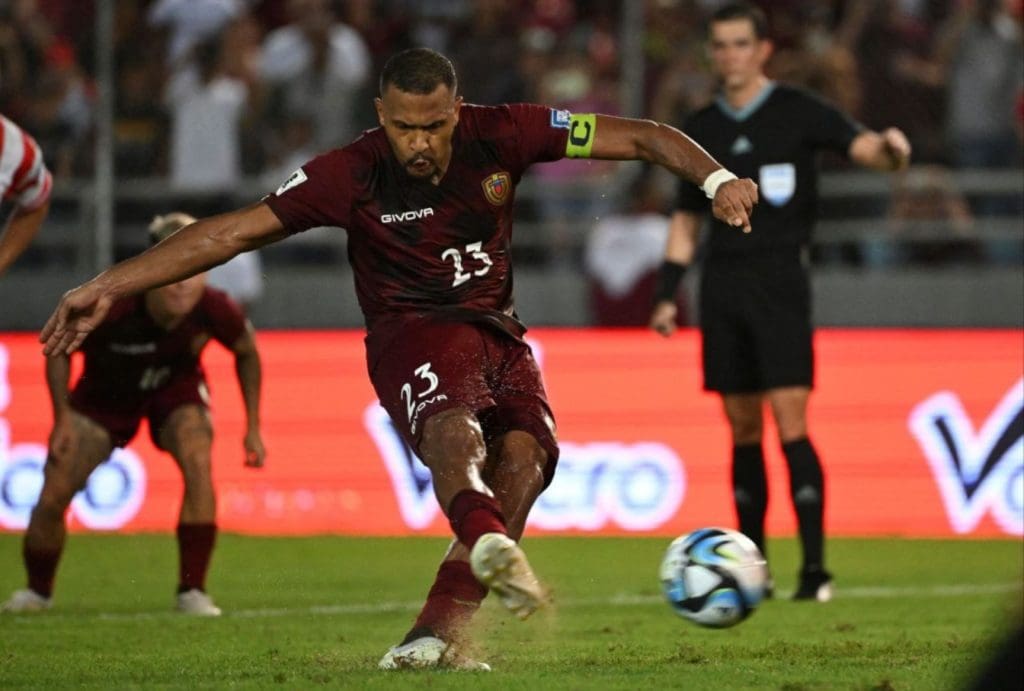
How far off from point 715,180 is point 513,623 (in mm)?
2677

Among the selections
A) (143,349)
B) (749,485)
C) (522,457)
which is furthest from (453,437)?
(749,485)

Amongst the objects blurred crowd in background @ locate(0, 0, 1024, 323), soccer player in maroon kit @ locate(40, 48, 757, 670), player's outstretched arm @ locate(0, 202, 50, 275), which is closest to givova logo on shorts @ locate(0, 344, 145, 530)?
blurred crowd in background @ locate(0, 0, 1024, 323)

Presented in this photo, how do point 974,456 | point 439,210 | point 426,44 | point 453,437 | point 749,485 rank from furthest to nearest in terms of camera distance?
point 426,44, point 974,456, point 749,485, point 439,210, point 453,437

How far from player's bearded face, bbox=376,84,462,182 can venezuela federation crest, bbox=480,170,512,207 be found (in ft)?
0.70

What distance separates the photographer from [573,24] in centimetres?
1519

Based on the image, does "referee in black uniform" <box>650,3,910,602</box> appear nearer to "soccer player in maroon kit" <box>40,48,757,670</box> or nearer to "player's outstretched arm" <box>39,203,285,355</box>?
"soccer player in maroon kit" <box>40,48,757,670</box>

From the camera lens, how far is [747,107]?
9312 mm

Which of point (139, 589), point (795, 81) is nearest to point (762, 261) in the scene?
point (139, 589)

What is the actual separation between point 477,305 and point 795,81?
8.00 m

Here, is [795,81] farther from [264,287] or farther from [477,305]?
[477,305]

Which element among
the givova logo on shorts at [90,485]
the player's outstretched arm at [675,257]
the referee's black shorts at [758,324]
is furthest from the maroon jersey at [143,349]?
the givova logo on shorts at [90,485]

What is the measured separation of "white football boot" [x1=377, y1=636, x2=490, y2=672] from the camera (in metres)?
5.90

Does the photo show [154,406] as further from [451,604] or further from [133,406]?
[451,604]

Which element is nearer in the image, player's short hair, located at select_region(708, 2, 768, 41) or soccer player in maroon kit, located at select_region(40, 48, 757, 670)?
soccer player in maroon kit, located at select_region(40, 48, 757, 670)
